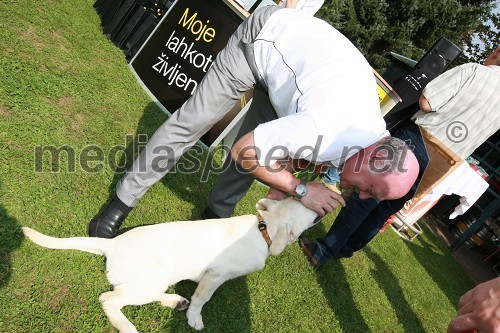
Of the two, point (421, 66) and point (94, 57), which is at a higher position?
point (421, 66)

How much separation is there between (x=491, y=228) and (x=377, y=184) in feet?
24.8

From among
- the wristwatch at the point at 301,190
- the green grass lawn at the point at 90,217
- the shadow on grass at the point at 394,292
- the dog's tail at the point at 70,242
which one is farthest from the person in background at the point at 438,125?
the dog's tail at the point at 70,242

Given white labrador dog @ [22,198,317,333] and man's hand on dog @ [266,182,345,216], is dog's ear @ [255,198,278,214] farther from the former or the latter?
man's hand on dog @ [266,182,345,216]

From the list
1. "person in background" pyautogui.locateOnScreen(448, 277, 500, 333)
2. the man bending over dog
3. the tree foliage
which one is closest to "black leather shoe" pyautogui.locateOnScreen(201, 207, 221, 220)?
the man bending over dog

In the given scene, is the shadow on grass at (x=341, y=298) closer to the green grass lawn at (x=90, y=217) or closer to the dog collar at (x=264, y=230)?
the green grass lawn at (x=90, y=217)

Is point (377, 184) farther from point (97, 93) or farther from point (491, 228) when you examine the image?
point (491, 228)

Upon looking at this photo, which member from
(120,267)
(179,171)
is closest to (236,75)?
(120,267)

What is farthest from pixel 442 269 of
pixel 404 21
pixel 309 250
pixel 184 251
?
pixel 404 21

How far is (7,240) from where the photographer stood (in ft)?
7.13

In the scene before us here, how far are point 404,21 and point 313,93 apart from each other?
384 inches

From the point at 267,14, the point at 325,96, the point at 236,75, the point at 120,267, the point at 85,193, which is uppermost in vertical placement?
the point at 267,14

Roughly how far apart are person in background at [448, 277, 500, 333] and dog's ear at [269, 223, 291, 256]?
38.2 inches

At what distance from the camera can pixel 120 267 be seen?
221 cm

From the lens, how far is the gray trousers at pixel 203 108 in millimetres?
2492
